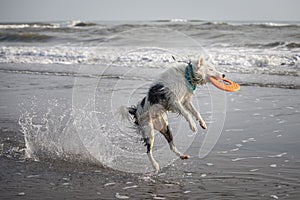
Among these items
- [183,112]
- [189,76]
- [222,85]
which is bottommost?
[183,112]

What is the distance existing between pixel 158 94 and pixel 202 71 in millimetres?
661

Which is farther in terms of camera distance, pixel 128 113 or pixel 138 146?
pixel 138 146

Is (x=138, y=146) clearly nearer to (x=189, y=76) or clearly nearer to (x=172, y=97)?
(x=172, y=97)

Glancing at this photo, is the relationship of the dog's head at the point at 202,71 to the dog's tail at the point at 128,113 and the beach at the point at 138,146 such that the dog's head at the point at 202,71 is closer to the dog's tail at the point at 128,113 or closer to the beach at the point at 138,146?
the beach at the point at 138,146

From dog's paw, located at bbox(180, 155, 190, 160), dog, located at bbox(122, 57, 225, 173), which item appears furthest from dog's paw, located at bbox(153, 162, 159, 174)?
dog's paw, located at bbox(180, 155, 190, 160)

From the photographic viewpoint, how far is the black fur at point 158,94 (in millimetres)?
5898

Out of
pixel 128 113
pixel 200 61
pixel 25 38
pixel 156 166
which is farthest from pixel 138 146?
pixel 25 38

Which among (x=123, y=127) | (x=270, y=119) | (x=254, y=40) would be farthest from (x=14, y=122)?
(x=254, y=40)

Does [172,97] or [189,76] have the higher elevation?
[189,76]

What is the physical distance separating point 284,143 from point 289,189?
1.91 meters

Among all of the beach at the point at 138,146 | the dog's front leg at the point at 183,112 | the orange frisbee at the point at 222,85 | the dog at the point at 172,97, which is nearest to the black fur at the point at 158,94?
the dog at the point at 172,97

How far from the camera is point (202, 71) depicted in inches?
231

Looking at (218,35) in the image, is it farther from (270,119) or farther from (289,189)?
(289,189)

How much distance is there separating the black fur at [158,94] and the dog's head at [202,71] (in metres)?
0.45
